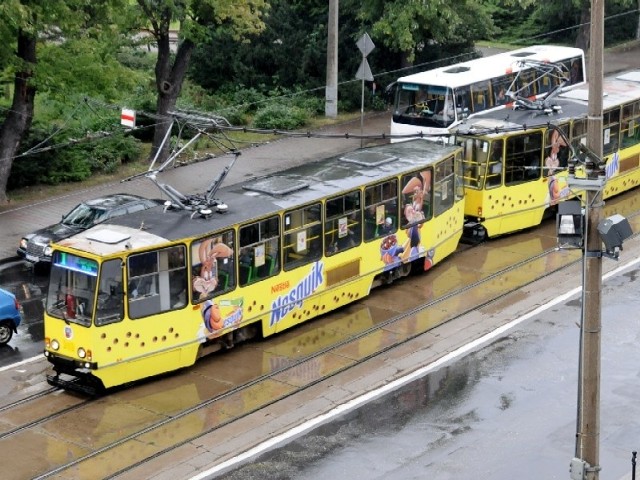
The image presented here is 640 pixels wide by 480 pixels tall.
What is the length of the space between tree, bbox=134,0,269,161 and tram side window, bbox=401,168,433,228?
886 centimetres

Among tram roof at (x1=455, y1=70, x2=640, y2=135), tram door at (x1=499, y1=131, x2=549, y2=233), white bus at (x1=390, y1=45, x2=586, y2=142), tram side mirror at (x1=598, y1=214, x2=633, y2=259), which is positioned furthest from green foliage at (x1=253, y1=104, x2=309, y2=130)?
tram side mirror at (x1=598, y1=214, x2=633, y2=259)

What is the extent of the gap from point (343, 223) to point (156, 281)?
4.93 meters

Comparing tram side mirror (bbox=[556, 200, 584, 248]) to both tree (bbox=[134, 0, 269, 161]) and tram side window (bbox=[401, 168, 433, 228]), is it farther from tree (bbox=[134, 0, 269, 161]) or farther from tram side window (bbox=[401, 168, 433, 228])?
tree (bbox=[134, 0, 269, 161])

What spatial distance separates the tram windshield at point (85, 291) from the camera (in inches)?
816

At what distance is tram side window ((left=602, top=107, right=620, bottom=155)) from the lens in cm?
3347

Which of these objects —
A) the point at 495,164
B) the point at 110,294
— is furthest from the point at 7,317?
the point at 495,164

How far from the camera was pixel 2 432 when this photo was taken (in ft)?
65.1

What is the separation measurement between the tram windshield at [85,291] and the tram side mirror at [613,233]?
814 centimetres

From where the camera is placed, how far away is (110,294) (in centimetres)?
2080

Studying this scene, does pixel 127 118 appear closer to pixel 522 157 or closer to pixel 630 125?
pixel 522 157

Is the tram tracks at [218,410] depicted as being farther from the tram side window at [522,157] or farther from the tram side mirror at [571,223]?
the tram side mirror at [571,223]

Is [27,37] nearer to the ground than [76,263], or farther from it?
farther from it

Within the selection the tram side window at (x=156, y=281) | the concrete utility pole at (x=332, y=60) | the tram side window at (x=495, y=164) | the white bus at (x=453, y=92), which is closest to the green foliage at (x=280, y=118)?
the concrete utility pole at (x=332, y=60)

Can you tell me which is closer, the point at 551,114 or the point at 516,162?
the point at 516,162
